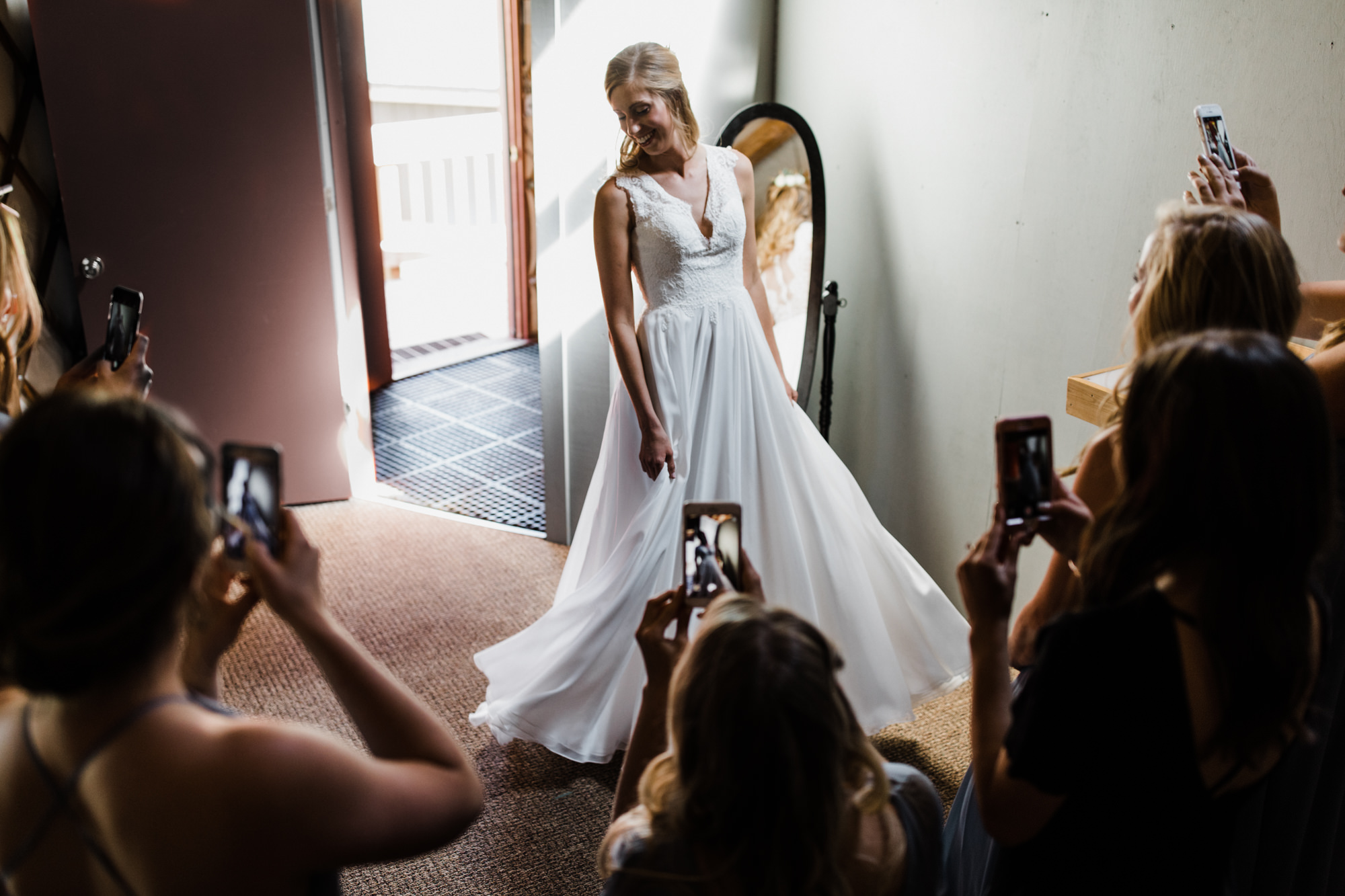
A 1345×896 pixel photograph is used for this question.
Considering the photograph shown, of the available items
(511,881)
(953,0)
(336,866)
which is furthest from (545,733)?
(953,0)

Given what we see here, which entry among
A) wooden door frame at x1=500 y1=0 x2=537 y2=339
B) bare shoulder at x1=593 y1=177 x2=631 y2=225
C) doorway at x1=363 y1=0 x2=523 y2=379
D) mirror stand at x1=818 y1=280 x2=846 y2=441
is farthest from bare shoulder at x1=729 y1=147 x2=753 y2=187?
doorway at x1=363 y1=0 x2=523 y2=379

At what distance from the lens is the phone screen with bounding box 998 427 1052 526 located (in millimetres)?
1082

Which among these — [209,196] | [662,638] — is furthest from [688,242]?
[209,196]

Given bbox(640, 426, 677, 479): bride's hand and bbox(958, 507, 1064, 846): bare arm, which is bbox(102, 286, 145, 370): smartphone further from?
bbox(958, 507, 1064, 846): bare arm

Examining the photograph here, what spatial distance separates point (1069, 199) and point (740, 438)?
2.75 ft

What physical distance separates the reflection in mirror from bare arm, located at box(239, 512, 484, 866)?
6.48 feet

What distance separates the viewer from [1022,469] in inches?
42.9

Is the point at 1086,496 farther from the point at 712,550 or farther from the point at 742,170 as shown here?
the point at 742,170

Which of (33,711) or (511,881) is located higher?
(33,711)

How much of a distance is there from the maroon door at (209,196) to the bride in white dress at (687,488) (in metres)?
1.43

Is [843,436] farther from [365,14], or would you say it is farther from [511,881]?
[365,14]

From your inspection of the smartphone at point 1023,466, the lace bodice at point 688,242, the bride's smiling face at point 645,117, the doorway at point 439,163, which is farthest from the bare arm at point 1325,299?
the doorway at point 439,163

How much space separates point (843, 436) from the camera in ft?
9.50

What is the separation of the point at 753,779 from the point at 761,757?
0.7 inches
